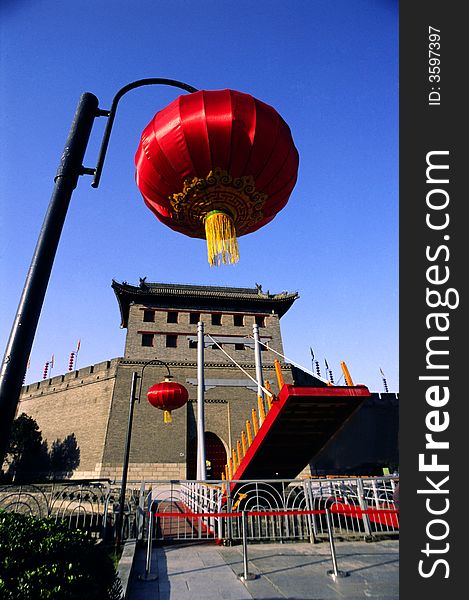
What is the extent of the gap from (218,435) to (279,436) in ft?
40.2

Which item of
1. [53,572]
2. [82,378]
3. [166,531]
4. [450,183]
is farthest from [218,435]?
[450,183]

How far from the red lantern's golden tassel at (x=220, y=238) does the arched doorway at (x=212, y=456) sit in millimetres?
16611

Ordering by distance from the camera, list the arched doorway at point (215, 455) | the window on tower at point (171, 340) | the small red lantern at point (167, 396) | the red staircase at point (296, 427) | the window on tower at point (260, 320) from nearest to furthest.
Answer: the red staircase at point (296, 427)
the small red lantern at point (167, 396)
the arched doorway at point (215, 455)
the window on tower at point (171, 340)
the window on tower at point (260, 320)

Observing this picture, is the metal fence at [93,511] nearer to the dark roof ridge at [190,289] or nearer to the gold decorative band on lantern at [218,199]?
the gold decorative band on lantern at [218,199]

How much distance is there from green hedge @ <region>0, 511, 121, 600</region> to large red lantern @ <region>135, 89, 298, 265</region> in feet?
8.29

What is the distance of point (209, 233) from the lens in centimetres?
327

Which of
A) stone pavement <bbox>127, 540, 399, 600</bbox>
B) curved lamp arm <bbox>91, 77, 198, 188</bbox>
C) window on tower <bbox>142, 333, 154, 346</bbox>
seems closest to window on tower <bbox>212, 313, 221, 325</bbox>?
window on tower <bbox>142, 333, 154, 346</bbox>

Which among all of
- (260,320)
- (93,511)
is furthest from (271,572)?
(260,320)

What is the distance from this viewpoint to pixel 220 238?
10.6 feet

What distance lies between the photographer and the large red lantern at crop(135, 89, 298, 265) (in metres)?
3.04

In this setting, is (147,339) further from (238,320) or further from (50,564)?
(50,564)

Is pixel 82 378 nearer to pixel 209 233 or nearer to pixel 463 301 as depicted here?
pixel 209 233

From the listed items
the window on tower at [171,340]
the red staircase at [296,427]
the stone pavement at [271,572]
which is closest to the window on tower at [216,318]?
the window on tower at [171,340]

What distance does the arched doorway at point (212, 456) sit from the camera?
58.7 ft
